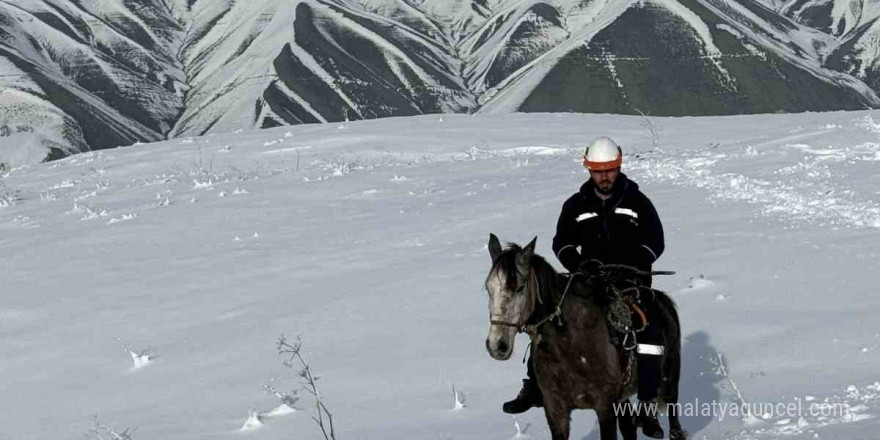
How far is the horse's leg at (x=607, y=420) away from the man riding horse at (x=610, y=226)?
1.74 ft

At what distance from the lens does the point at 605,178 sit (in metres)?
7.39

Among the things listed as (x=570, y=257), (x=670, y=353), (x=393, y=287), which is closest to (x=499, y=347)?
(x=570, y=257)

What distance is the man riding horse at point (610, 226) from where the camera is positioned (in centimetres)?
734

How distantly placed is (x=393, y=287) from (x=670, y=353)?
6763mm

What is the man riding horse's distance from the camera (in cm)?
734

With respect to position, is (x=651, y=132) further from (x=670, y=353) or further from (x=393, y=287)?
(x=670, y=353)

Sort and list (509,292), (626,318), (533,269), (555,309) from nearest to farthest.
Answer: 1. (509,292)
2. (533,269)
3. (555,309)
4. (626,318)

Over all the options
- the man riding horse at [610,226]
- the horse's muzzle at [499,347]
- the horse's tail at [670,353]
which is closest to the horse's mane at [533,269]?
the horse's muzzle at [499,347]

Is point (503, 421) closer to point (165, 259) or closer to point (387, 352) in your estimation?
point (387, 352)

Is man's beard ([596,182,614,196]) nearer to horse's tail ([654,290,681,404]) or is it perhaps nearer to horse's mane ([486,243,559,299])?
horse's tail ([654,290,681,404])

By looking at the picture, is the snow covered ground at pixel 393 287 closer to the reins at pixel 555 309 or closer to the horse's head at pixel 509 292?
the reins at pixel 555 309

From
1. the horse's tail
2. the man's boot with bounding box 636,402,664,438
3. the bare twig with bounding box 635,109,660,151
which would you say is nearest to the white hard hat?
the horse's tail

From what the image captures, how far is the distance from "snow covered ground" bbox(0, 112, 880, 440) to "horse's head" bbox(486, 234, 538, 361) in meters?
2.55

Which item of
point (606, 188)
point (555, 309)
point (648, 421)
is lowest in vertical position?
point (648, 421)
